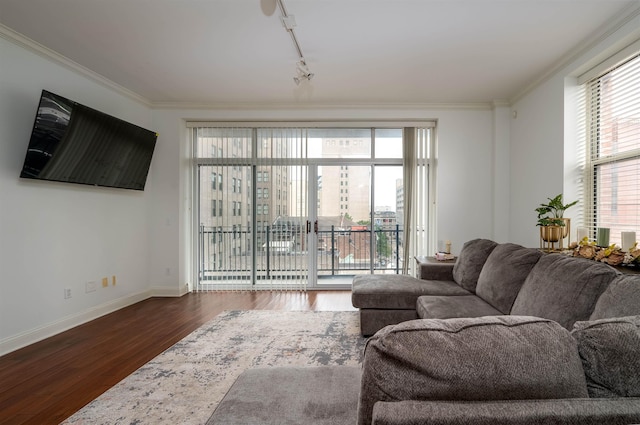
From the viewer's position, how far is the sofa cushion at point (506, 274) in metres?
2.27

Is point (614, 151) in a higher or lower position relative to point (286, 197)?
higher

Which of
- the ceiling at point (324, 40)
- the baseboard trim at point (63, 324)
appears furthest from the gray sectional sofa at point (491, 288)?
the baseboard trim at point (63, 324)

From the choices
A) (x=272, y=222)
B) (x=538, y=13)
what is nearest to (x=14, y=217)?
(x=272, y=222)

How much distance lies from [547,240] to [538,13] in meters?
1.95

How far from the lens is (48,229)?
3.01 m

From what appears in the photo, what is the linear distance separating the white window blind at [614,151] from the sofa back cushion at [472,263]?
3.33 ft

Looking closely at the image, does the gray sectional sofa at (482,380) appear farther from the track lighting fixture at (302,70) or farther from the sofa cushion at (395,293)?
the track lighting fixture at (302,70)

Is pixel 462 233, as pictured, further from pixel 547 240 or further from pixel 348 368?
pixel 348 368

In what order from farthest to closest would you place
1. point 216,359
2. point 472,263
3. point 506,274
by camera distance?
point 472,263, point 216,359, point 506,274

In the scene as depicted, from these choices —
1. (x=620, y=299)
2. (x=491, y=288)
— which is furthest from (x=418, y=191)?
(x=620, y=299)

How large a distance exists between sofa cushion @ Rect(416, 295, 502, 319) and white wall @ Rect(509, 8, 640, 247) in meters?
1.59

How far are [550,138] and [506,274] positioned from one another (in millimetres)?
2023

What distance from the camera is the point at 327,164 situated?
15.5ft

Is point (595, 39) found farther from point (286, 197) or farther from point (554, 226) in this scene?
point (286, 197)
